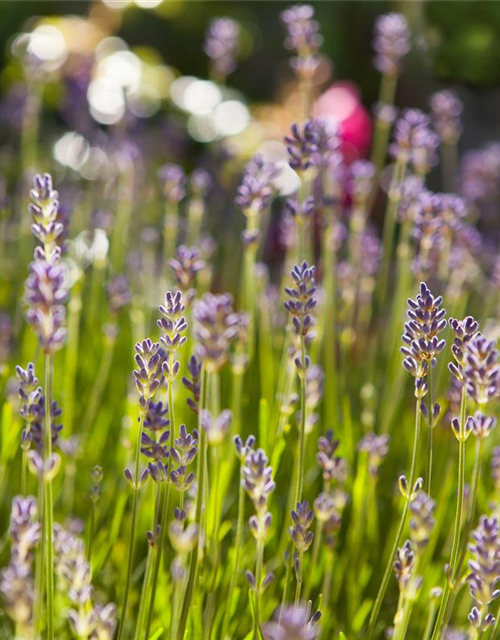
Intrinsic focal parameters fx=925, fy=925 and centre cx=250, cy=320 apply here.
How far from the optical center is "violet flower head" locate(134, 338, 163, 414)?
0.98m

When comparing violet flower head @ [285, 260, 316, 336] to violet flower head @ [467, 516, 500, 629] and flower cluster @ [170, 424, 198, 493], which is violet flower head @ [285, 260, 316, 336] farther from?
violet flower head @ [467, 516, 500, 629]

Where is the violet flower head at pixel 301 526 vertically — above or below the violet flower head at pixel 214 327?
below

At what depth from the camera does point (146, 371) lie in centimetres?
99

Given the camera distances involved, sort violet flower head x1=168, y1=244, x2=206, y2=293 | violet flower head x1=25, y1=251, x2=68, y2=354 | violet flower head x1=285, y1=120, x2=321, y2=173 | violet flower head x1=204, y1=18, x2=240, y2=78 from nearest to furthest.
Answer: violet flower head x1=25, y1=251, x2=68, y2=354 → violet flower head x1=168, y1=244, x2=206, y2=293 → violet flower head x1=285, y1=120, x2=321, y2=173 → violet flower head x1=204, y1=18, x2=240, y2=78

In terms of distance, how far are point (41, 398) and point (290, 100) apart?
383 centimetres

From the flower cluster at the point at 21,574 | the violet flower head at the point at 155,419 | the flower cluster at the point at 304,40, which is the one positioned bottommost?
the flower cluster at the point at 21,574

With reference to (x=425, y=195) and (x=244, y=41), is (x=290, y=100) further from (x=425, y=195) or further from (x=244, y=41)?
(x=425, y=195)

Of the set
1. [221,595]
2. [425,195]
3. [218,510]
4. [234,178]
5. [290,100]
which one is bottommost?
[221,595]

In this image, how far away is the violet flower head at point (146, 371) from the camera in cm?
98

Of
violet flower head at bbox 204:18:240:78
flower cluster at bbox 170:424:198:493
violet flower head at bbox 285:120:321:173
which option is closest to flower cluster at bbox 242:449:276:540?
flower cluster at bbox 170:424:198:493

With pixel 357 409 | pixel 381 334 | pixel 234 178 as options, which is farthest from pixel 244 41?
pixel 357 409

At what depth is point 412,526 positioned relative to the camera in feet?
3.14

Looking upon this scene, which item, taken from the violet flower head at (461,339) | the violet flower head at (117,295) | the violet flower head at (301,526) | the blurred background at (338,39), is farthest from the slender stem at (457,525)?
the blurred background at (338,39)

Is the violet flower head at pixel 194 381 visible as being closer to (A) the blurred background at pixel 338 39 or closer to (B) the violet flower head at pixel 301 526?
(B) the violet flower head at pixel 301 526
